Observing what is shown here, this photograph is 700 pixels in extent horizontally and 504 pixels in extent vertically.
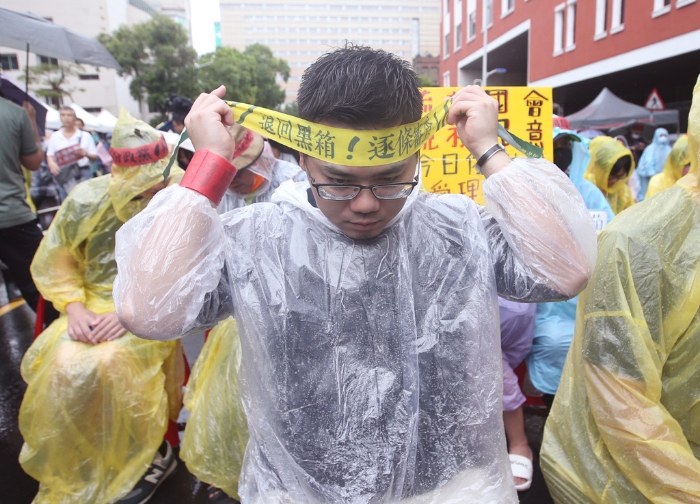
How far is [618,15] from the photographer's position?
1614 centimetres

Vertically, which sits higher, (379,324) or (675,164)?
(675,164)

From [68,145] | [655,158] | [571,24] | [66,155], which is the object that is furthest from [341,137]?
[571,24]

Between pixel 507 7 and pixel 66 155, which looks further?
pixel 507 7

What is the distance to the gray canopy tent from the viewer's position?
11023 mm

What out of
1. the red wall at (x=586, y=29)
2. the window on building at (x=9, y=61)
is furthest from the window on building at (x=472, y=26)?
the window on building at (x=9, y=61)

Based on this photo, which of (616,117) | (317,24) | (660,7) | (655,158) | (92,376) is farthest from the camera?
(317,24)

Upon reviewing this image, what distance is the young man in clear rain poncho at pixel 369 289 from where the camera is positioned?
112 centimetres

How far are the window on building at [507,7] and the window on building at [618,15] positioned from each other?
7.91 metres

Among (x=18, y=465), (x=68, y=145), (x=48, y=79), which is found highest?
(x=48, y=79)

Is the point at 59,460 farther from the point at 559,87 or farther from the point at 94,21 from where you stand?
the point at 94,21

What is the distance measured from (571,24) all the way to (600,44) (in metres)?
2.19

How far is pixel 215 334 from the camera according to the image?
7.61 feet

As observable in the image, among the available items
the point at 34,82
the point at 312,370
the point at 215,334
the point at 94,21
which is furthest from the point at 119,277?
the point at 94,21

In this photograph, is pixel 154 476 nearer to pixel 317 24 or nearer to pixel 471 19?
pixel 471 19
